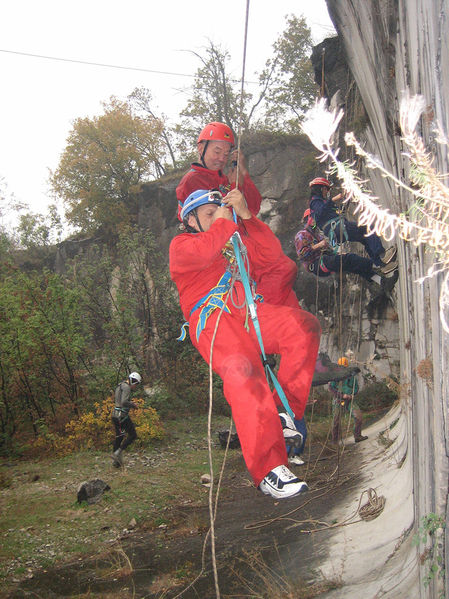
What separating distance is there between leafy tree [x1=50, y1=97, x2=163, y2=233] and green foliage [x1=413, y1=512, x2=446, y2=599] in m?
19.1

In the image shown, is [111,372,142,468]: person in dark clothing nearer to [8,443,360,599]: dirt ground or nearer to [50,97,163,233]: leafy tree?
[8,443,360,599]: dirt ground

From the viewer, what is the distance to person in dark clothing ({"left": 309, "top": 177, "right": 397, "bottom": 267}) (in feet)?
17.5

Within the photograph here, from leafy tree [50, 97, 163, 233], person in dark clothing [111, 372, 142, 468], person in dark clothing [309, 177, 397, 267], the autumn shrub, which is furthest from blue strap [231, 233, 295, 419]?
leafy tree [50, 97, 163, 233]

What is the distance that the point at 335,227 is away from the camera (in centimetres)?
549

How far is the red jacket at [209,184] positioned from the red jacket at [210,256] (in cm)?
18

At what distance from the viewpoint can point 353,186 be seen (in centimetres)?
193

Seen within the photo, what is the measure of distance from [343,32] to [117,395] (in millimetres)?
7774

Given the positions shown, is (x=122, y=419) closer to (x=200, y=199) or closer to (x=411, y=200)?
(x=200, y=199)

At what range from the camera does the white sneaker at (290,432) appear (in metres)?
3.17

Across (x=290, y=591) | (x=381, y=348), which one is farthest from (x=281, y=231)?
(x=290, y=591)

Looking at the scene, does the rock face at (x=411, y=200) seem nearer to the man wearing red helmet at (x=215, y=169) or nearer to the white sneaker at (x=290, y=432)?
the white sneaker at (x=290, y=432)

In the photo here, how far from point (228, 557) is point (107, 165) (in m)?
19.4

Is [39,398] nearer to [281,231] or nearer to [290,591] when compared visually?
[281,231]

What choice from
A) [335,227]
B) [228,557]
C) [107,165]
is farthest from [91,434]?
[107,165]
